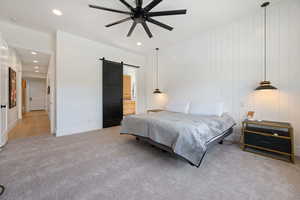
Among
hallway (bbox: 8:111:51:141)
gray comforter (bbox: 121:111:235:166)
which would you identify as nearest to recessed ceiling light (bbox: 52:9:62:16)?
gray comforter (bbox: 121:111:235:166)

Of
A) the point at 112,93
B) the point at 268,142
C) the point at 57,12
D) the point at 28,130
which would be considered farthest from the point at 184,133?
the point at 28,130

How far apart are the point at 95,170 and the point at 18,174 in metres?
1.07

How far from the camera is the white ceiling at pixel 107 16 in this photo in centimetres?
238

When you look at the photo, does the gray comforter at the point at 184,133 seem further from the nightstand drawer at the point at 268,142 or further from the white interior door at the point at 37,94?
the white interior door at the point at 37,94

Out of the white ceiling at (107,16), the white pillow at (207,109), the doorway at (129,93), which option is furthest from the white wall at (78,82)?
the white pillow at (207,109)

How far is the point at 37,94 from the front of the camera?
30.0 ft

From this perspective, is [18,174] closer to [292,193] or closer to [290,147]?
[292,193]

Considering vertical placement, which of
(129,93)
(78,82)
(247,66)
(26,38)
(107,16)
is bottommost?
(129,93)

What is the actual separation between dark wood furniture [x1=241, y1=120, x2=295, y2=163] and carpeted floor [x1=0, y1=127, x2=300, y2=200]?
0.20 m

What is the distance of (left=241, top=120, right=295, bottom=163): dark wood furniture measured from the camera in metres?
2.06

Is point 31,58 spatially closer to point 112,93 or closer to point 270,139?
point 112,93

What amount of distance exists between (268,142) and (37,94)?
13.0 metres

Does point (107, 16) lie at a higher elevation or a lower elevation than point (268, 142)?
higher

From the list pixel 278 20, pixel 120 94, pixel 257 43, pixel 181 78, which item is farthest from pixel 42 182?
pixel 278 20
